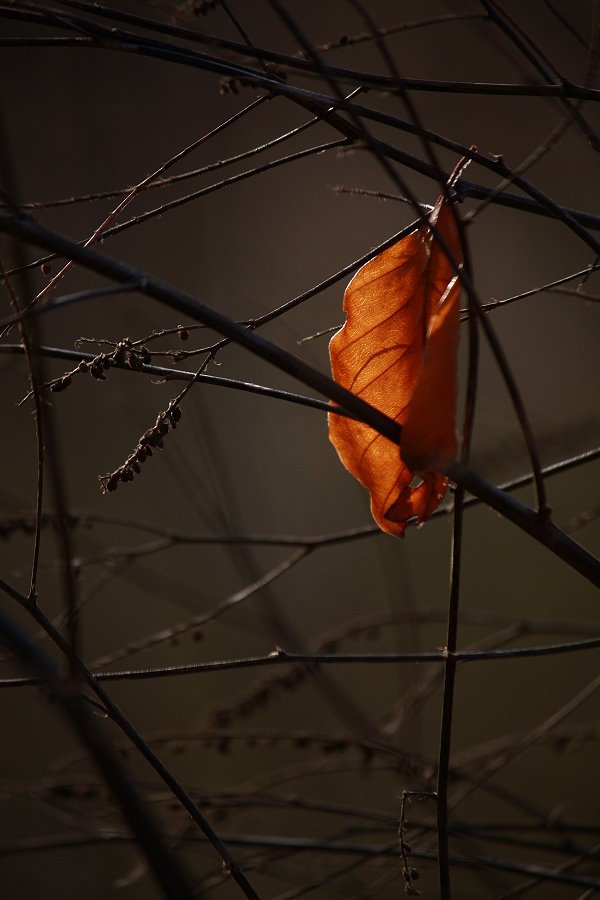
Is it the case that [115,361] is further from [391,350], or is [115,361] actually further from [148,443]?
[391,350]

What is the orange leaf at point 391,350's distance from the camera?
1.73ft

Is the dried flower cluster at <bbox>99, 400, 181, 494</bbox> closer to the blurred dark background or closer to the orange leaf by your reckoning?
the orange leaf

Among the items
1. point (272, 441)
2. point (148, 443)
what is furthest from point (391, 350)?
point (272, 441)

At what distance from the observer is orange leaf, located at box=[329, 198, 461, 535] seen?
0.53 meters

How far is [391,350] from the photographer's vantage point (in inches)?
20.9

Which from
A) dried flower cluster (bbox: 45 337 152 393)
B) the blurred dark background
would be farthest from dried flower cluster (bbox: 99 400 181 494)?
the blurred dark background

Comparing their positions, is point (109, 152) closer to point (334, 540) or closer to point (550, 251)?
point (550, 251)

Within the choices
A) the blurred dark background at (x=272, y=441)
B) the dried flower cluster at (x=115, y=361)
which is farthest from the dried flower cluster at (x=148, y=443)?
the blurred dark background at (x=272, y=441)

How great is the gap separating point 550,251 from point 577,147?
0.32 m

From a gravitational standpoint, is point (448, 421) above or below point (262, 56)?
below

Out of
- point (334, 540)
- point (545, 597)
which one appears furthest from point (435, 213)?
point (545, 597)

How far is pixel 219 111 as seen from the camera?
2.11 m

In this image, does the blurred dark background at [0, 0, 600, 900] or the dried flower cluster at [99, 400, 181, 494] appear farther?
the blurred dark background at [0, 0, 600, 900]

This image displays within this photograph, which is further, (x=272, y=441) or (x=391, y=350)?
(x=272, y=441)
